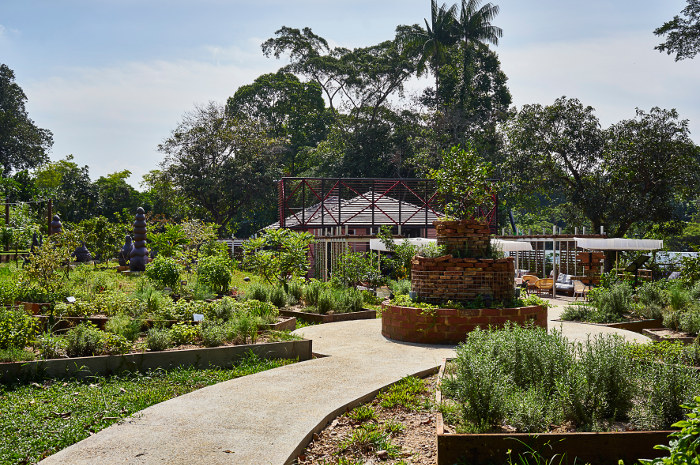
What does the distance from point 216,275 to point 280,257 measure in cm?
156

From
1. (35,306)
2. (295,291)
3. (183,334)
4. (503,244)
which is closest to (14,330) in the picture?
(183,334)

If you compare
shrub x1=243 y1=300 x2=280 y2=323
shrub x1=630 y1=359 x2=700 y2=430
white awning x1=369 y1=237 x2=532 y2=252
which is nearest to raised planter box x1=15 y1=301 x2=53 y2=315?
shrub x1=243 y1=300 x2=280 y2=323

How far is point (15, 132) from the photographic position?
153 feet

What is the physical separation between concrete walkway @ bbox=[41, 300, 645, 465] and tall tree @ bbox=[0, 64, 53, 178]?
4669 centimetres

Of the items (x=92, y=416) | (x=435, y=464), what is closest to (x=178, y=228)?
(x=92, y=416)

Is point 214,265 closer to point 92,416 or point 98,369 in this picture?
point 98,369

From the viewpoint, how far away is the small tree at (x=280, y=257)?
13.7m

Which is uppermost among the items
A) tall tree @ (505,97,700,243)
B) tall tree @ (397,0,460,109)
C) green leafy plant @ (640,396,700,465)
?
tall tree @ (397,0,460,109)

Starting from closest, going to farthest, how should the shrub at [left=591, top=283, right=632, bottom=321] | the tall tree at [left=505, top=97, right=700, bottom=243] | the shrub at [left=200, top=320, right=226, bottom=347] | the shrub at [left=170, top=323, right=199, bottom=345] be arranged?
the shrub at [left=200, top=320, right=226, bottom=347] < the shrub at [left=170, top=323, right=199, bottom=345] < the shrub at [left=591, top=283, right=632, bottom=321] < the tall tree at [left=505, top=97, right=700, bottom=243]

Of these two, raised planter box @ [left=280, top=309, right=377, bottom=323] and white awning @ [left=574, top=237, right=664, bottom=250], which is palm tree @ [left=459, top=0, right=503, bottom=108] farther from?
raised planter box @ [left=280, top=309, right=377, bottom=323]

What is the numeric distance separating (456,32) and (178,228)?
82.3 feet

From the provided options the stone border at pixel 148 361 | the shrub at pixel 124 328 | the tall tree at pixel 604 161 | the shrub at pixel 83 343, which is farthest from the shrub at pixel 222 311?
the tall tree at pixel 604 161

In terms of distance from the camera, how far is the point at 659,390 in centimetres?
445

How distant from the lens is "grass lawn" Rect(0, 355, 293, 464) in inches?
184
